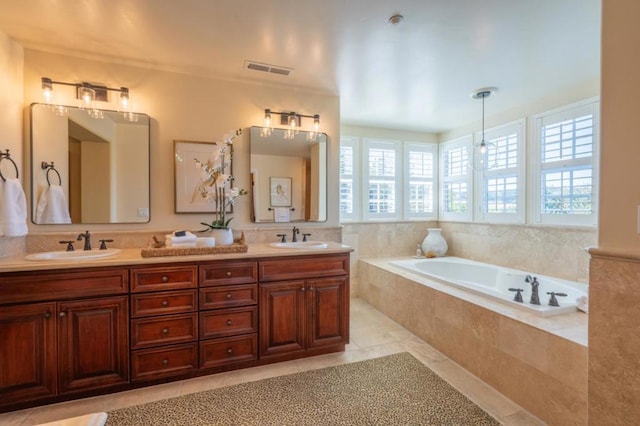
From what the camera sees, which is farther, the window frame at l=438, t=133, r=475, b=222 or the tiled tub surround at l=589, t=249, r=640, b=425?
the window frame at l=438, t=133, r=475, b=222

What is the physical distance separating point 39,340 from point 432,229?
4.29m

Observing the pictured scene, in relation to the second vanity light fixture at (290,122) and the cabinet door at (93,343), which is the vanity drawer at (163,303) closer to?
the cabinet door at (93,343)

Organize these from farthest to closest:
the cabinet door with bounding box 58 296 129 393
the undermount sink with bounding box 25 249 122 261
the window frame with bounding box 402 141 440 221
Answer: the window frame with bounding box 402 141 440 221, the undermount sink with bounding box 25 249 122 261, the cabinet door with bounding box 58 296 129 393

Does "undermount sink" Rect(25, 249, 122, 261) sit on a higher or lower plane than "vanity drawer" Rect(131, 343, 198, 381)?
higher

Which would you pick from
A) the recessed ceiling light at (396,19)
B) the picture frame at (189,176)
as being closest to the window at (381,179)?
the picture frame at (189,176)

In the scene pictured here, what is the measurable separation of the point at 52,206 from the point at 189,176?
1004 millimetres

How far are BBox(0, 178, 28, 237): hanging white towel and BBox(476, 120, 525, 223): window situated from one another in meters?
4.55

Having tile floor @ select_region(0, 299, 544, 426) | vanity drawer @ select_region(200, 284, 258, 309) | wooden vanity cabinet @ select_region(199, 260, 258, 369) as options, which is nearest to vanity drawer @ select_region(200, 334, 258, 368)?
wooden vanity cabinet @ select_region(199, 260, 258, 369)

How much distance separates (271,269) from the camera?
2.40m

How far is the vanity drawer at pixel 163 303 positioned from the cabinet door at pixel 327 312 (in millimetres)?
913

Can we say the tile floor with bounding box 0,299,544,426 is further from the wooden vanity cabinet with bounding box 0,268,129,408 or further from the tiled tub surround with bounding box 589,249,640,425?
the tiled tub surround with bounding box 589,249,640,425

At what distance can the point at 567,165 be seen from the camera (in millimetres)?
2941

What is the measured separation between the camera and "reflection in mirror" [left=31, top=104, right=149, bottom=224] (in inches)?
90.3

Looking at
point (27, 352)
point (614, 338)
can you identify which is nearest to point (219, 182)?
point (27, 352)
